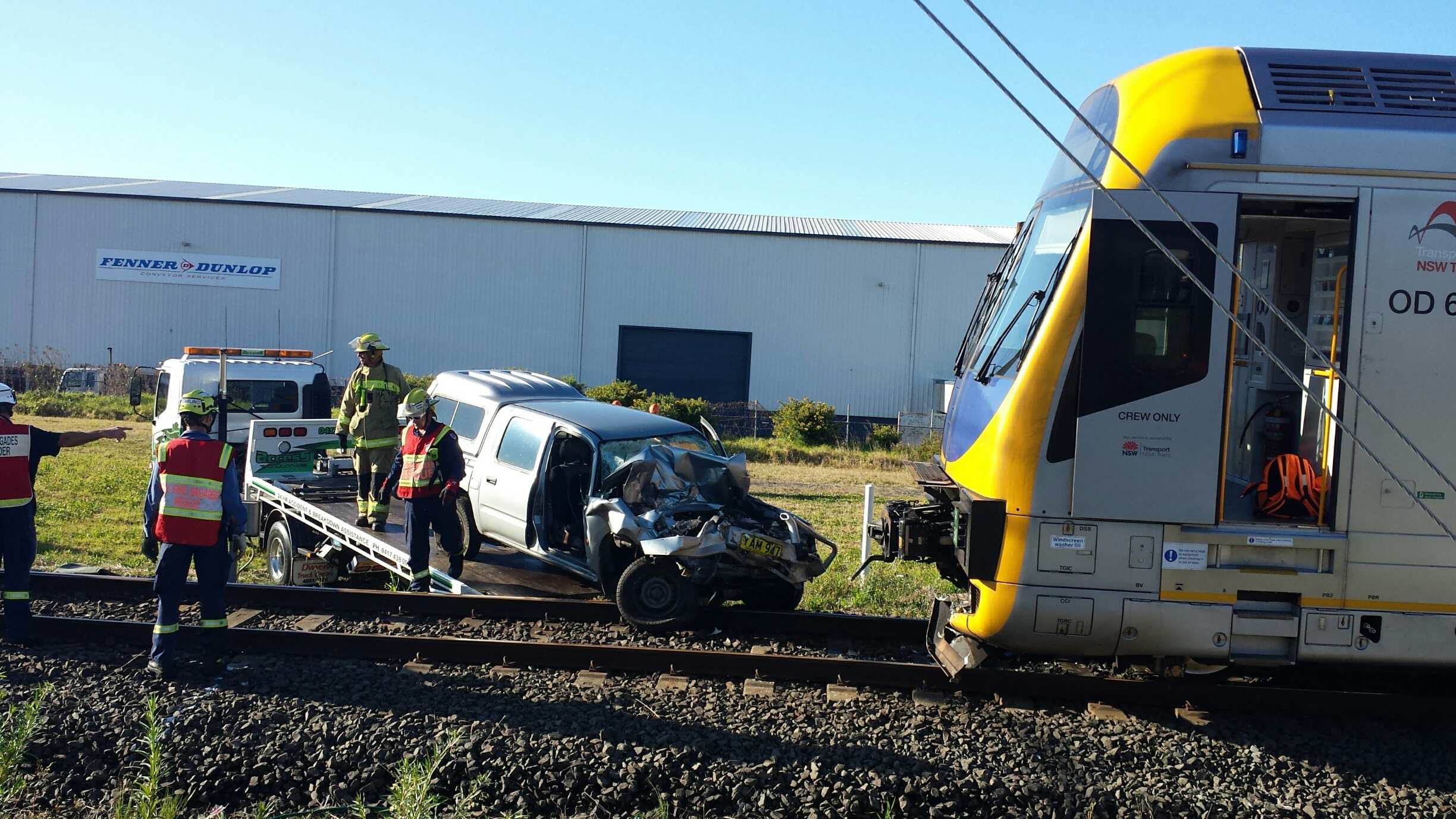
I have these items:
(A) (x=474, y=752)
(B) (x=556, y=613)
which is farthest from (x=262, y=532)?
(A) (x=474, y=752)

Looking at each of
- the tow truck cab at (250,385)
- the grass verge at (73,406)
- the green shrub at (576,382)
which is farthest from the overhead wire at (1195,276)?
the grass verge at (73,406)

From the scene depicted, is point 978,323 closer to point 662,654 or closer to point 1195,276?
point 1195,276

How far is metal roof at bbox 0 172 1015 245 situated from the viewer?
35469 mm

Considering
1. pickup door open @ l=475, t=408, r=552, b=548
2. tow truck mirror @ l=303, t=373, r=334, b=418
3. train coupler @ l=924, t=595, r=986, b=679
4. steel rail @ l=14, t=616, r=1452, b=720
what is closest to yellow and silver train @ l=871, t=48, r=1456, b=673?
train coupler @ l=924, t=595, r=986, b=679

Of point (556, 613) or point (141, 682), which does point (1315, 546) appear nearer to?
point (556, 613)

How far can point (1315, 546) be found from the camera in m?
5.54

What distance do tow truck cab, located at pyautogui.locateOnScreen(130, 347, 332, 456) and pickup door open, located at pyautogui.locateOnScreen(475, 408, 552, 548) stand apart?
6.00m

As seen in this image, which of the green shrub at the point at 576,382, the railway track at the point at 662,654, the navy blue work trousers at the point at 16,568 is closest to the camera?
the railway track at the point at 662,654

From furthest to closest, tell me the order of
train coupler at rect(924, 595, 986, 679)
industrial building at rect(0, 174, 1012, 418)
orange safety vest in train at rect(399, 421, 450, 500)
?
industrial building at rect(0, 174, 1012, 418) < orange safety vest in train at rect(399, 421, 450, 500) < train coupler at rect(924, 595, 986, 679)

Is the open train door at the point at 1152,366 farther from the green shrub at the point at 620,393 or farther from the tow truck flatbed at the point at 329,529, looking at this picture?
the green shrub at the point at 620,393

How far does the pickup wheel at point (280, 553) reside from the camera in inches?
404

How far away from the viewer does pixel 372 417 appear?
32.8 ft

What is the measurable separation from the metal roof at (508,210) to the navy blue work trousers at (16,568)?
93.5 ft

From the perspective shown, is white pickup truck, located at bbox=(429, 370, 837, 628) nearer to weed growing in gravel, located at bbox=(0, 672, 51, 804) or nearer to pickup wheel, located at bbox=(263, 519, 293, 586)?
pickup wheel, located at bbox=(263, 519, 293, 586)
